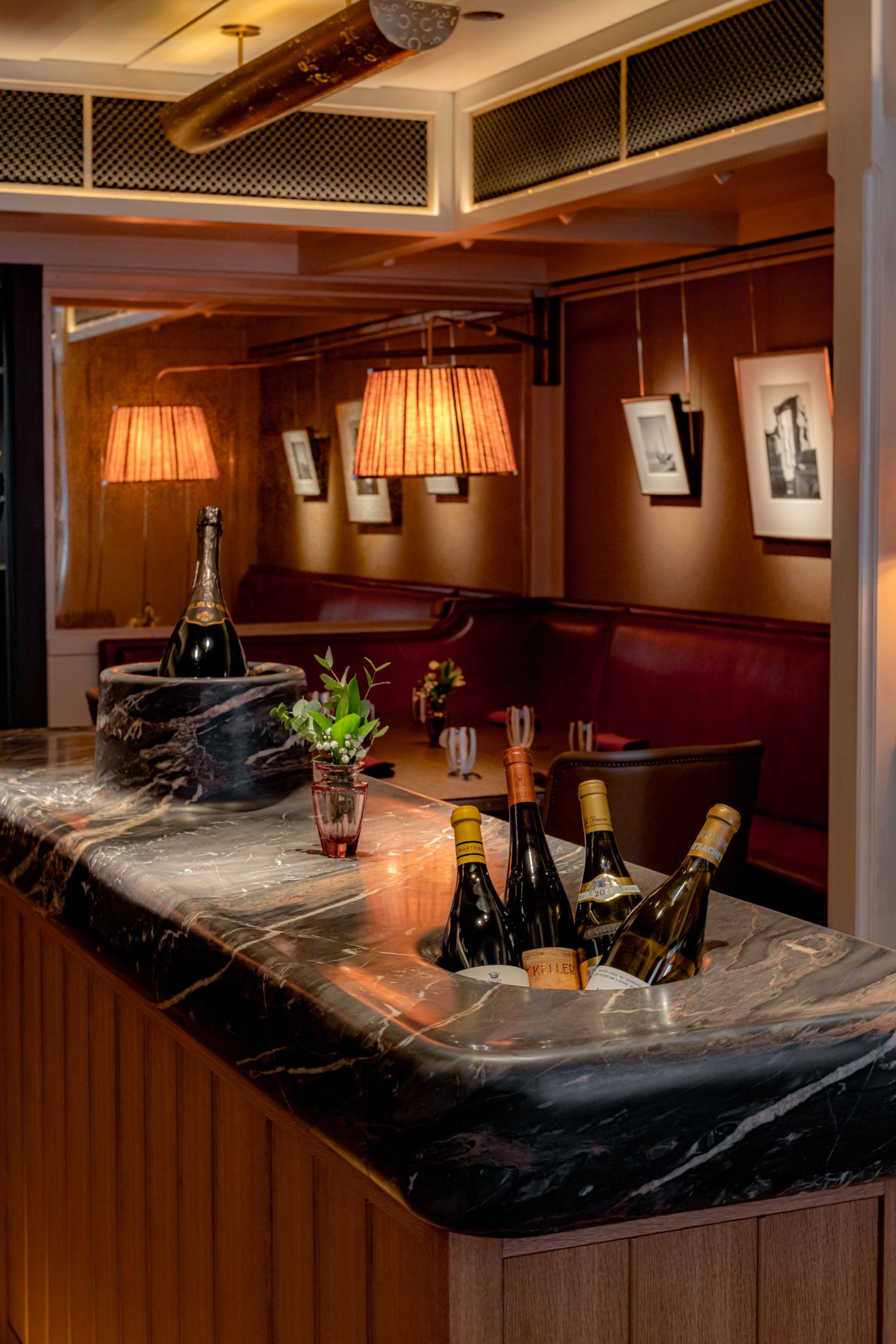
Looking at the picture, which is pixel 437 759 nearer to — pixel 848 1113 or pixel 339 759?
pixel 339 759

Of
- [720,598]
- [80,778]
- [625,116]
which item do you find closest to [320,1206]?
[80,778]

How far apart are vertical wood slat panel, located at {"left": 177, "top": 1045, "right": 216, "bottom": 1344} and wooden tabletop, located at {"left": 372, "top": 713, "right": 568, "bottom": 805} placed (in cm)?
180

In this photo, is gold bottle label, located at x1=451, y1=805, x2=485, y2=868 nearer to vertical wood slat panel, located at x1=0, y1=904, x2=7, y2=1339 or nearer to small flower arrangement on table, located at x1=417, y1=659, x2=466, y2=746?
vertical wood slat panel, located at x1=0, y1=904, x2=7, y2=1339

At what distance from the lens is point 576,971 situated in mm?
1479

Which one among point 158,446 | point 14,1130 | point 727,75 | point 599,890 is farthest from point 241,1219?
point 158,446

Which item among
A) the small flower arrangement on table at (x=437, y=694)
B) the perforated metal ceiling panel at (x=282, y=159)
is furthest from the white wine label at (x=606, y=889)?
the perforated metal ceiling panel at (x=282, y=159)

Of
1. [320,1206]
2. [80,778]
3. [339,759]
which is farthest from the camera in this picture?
[80,778]

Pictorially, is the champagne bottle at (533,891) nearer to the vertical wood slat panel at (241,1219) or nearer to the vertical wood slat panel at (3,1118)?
the vertical wood slat panel at (241,1219)

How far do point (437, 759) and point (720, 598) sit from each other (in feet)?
6.35

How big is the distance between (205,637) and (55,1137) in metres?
0.80

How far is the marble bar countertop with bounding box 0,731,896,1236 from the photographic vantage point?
112 cm

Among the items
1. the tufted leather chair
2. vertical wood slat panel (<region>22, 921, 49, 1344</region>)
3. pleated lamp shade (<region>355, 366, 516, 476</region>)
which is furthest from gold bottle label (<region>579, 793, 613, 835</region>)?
pleated lamp shade (<region>355, 366, 516, 476</region>)

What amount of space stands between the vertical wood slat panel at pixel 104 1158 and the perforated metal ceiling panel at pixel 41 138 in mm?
3425

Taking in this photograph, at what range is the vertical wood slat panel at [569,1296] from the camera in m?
1.22
